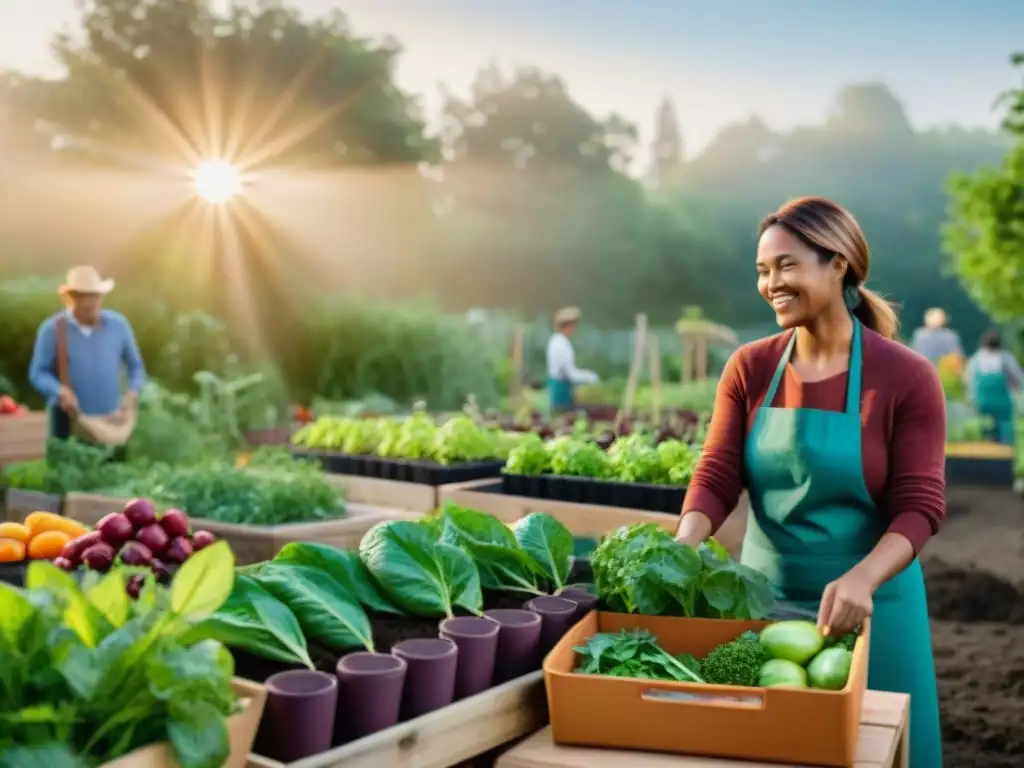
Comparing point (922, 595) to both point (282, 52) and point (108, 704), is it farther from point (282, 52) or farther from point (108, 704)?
point (282, 52)

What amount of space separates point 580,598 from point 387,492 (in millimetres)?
3753

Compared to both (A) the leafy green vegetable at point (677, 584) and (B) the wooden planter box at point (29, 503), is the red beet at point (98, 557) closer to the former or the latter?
(A) the leafy green vegetable at point (677, 584)

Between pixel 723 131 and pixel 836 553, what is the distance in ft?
197

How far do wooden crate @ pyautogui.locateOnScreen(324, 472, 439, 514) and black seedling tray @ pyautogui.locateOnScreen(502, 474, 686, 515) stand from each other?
440mm

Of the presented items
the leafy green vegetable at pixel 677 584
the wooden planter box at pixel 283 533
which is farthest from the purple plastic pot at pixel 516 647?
the wooden planter box at pixel 283 533

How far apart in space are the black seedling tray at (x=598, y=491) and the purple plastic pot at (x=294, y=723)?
3.31m

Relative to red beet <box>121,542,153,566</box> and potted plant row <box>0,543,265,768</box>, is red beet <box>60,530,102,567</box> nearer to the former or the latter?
red beet <box>121,542,153,566</box>

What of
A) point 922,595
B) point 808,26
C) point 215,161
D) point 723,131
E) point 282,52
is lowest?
point 922,595

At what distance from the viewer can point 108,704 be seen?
4.53 ft

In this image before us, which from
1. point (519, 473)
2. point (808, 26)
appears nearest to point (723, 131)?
point (808, 26)

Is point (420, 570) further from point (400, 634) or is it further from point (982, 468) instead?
point (982, 468)

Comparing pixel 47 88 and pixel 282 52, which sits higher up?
pixel 282 52

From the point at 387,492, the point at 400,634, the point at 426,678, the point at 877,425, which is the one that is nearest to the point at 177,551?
the point at 400,634

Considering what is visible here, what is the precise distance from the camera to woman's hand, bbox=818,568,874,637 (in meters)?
2.07
